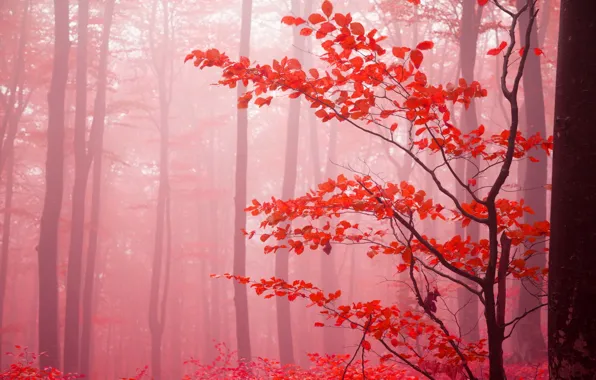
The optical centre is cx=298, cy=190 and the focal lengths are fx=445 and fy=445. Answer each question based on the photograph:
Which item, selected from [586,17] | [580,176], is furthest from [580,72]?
[580,176]

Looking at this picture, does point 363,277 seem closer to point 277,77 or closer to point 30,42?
point 30,42

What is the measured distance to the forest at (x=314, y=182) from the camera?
202 centimetres

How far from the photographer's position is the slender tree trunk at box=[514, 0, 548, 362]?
8.06 m

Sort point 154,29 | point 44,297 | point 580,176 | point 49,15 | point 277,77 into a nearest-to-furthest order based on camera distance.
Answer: point 580,176 < point 277,77 < point 44,297 < point 49,15 < point 154,29

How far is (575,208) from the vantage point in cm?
165

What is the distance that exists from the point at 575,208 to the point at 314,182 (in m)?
20.0

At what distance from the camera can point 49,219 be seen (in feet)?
32.6

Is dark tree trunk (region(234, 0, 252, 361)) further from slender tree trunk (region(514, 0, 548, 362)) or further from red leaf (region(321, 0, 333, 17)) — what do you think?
red leaf (region(321, 0, 333, 17))

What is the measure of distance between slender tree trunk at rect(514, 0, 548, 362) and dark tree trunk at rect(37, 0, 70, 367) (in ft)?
30.8

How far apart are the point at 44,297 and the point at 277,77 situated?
973 cm

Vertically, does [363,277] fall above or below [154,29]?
below

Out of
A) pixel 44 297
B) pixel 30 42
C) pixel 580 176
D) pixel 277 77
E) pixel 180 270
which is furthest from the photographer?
pixel 180 270

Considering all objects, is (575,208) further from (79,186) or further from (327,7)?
(79,186)

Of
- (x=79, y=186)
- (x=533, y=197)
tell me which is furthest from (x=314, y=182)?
(x=533, y=197)
